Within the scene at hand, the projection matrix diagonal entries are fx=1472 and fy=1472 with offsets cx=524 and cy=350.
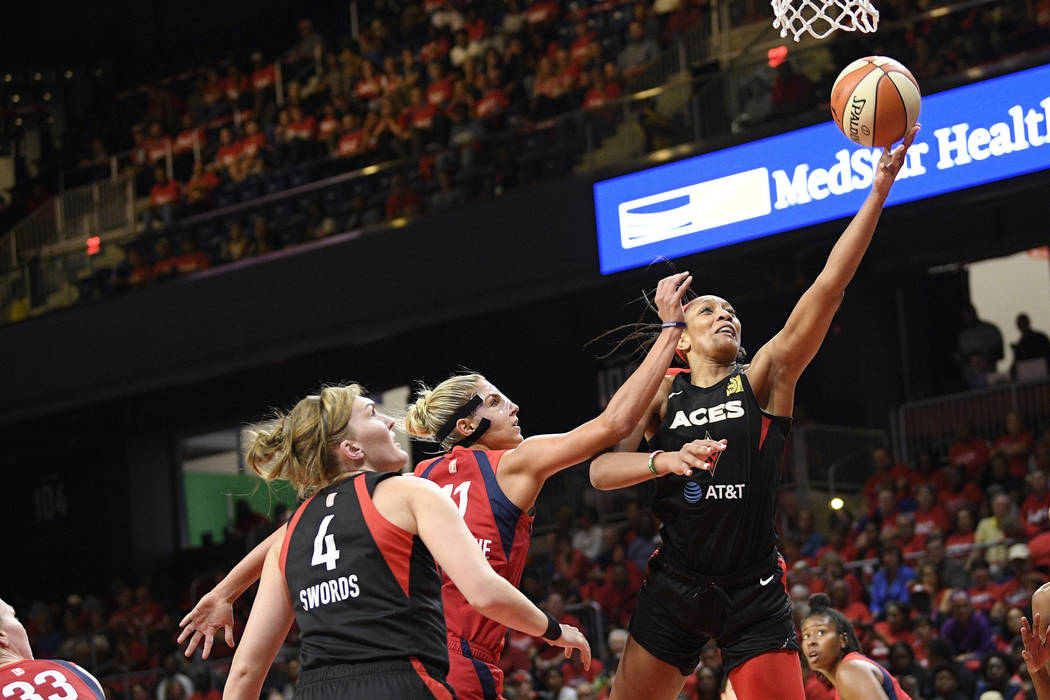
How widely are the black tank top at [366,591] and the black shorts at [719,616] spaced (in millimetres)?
1645

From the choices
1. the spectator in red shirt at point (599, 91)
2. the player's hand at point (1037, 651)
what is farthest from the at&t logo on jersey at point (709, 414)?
the spectator in red shirt at point (599, 91)

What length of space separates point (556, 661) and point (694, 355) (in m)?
7.88

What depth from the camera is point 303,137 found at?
19.4 meters

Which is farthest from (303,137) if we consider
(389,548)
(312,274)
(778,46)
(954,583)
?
(389,548)

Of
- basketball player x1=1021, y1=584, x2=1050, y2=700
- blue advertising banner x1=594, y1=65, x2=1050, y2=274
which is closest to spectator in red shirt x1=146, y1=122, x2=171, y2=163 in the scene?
blue advertising banner x1=594, y1=65, x2=1050, y2=274

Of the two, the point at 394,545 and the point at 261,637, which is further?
the point at 261,637

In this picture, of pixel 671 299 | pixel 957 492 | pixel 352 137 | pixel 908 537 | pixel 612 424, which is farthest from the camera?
pixel 352 137

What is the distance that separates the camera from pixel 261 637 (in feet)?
13.6

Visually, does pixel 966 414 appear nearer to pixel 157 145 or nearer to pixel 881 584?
pixel 881 584

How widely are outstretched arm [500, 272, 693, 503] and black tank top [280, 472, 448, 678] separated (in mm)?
800

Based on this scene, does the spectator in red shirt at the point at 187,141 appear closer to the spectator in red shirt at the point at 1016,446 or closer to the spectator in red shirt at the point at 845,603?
the spectator in red shirt at the point at 1016,446

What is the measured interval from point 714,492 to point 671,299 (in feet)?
2.89

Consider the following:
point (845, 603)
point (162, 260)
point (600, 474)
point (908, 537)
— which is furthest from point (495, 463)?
point (162, 260)

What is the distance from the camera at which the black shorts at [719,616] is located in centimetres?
539
